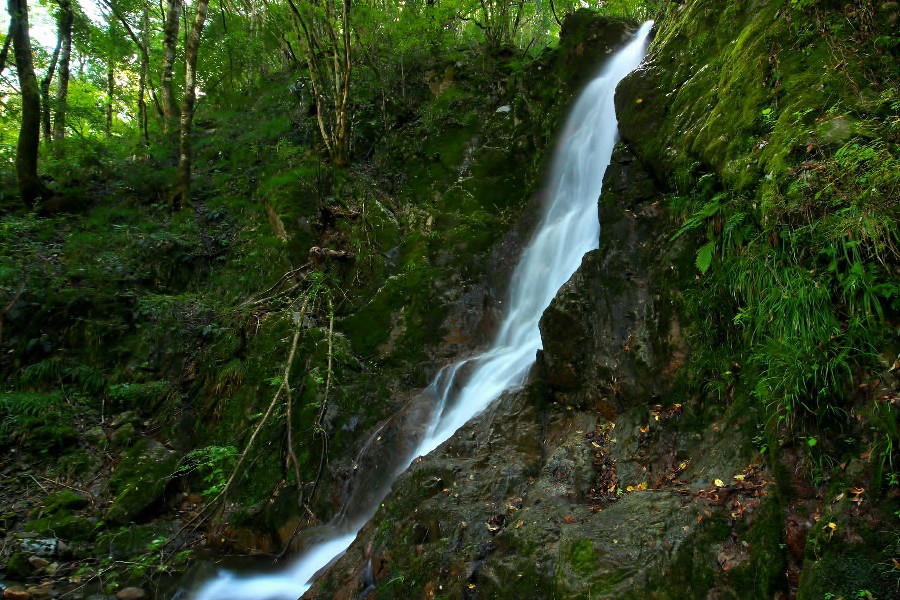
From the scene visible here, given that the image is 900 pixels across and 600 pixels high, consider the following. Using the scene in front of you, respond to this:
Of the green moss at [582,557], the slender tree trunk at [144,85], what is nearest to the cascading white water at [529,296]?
the green moss at [582,557]

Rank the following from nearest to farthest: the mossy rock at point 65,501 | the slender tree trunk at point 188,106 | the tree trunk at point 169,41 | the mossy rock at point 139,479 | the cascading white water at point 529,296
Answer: the cascading white water at point 529,296, the mossy rock at point 65,501, the mossy rock at point 139,479, the slender tree trunk at point 188,106, the tree trunk at point 169,41

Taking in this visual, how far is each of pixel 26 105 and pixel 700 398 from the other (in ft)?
39.5

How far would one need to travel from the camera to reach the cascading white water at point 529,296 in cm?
517

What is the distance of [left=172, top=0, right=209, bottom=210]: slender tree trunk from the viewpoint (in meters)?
9.08

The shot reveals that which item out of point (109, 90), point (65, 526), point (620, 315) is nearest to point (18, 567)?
point (65, 526)

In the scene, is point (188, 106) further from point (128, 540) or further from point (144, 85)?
point (128, 540)

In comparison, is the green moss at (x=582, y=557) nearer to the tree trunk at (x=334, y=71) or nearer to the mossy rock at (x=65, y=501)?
the mossy rock at (x=65, y=501)

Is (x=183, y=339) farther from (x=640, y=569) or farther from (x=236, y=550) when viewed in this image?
(x=640, y=569)

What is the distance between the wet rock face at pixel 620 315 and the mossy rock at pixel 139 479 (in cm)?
518

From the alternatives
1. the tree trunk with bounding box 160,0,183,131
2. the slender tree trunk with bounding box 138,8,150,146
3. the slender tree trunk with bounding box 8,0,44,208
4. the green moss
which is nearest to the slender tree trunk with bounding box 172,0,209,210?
the tree trunk with bounding box 160,0,183,131

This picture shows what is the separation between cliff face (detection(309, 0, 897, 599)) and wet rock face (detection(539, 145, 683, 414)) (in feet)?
0.07

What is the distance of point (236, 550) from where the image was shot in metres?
5.61

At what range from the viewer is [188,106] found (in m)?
9.48

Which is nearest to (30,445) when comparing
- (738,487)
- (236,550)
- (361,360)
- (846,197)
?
(236,550)
